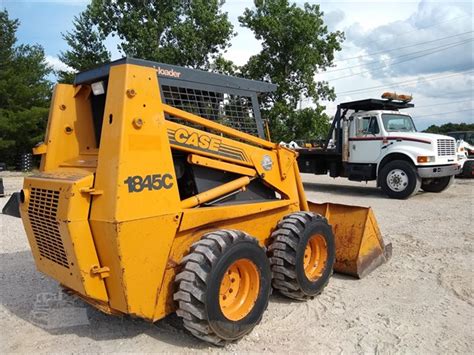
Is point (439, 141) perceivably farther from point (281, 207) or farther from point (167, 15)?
point (167, 15)

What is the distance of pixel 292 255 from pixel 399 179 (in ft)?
28.8

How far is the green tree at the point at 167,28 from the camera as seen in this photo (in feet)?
87.9

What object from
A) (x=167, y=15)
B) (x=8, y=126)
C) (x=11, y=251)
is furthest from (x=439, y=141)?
(x=8, y=126)

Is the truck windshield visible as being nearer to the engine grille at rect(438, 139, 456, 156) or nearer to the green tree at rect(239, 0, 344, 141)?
the engine grille at rect(438, 139, 456, 156)

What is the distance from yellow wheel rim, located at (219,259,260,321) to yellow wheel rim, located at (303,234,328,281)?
3.39 feet

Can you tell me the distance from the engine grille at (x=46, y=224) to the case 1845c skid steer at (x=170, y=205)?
0.5 inches

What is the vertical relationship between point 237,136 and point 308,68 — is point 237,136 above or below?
below

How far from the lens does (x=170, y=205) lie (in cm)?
341

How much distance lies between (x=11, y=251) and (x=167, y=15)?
2411cm

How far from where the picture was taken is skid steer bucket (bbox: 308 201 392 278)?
530cm

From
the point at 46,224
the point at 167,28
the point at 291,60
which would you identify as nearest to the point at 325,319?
the point at 46,224

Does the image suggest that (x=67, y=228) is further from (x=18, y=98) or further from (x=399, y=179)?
(x=18, y=98)

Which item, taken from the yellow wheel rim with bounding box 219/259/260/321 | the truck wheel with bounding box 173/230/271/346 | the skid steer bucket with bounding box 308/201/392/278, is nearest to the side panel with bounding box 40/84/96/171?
the truck wheel with bounding box 173/230/271/346

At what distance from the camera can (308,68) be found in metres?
23.0
